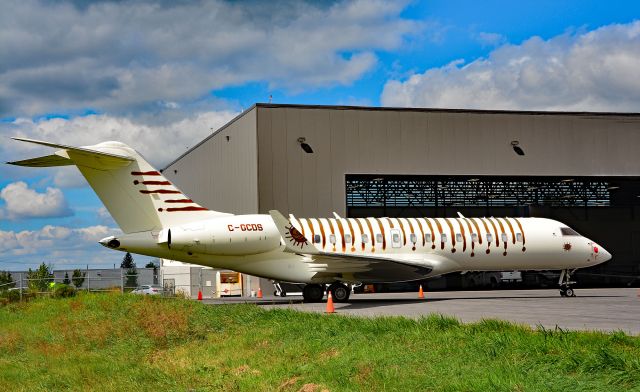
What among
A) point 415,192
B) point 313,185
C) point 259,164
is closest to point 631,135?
point 415,192

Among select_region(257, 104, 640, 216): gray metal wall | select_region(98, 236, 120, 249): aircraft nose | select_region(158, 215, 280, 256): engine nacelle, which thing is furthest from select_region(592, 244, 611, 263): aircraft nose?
select_region(98, 236, 120, 249): aircraft nose

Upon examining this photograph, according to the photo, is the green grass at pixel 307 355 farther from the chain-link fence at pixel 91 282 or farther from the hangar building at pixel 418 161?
the chain-link fence at pixel 91 282

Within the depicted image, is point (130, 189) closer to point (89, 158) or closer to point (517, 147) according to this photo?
point (89, 158)

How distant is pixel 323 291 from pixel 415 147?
599 inches

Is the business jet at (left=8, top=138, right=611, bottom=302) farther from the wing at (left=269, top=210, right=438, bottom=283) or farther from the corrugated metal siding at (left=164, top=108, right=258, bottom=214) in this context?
the corrugated metal siding at (left=164, top=108, right=258, bottom=214)

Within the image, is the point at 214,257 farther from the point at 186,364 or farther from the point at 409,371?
the point at 409,371

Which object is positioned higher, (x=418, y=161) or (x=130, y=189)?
(x=418, y=161)

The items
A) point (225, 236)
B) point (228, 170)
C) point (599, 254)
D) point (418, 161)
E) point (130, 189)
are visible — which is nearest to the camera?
point (130, 189)

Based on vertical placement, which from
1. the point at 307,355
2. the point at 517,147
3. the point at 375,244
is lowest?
the point at 307,355

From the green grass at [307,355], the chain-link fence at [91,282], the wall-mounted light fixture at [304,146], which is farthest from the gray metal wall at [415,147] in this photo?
the green grass at [307,355]

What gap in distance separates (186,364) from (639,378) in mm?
7734

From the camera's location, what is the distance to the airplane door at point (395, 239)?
27.5m

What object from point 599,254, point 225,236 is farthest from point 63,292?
point 599,254

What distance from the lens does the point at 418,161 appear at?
40.3 meters
